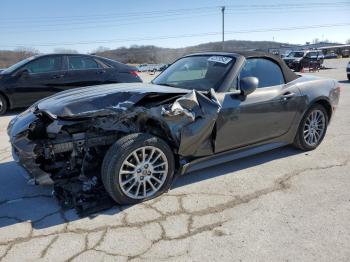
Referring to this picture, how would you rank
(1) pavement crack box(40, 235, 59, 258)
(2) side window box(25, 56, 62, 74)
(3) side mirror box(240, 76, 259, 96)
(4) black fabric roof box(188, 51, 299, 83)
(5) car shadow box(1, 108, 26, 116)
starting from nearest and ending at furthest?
(1) pavement crack box(40, 235, 59, 258) < (3) side mirror box(240, 76, 259, 96) < (4) black fabric roof box(188, 51, 299, 83) < (2) side window box(25, 56, 62, 74) < (5) car shadow box(1, 108, 26, 116)

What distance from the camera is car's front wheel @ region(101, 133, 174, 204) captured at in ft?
10.5

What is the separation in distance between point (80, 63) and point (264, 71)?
552cm

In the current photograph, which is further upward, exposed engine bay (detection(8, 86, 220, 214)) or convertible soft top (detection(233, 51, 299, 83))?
convertible soft top (detection(233, 51, 299, 83))

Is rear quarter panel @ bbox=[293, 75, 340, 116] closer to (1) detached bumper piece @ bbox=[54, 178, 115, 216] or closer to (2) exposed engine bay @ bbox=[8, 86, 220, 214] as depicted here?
(2) exposed engine bay @ bbox=[8, 86, 220, 214]

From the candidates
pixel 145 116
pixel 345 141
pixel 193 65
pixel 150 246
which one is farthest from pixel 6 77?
pixel 345 141

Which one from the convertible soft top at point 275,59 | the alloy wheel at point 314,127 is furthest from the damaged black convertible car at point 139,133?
the alloy wheel at point 314,127

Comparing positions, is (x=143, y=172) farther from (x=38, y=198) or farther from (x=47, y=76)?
(x=47, y=76)

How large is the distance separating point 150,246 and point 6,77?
667 cm

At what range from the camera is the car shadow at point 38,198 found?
3.19m

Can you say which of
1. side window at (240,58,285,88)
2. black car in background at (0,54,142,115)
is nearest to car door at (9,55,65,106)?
black car in background at (0,54,142,115)

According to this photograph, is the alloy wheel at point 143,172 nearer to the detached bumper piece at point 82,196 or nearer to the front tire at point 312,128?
the detached bumper piece at point 82,196

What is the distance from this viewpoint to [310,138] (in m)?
4.97

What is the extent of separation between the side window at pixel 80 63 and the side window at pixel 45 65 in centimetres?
27

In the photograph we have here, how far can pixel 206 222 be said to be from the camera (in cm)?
307
